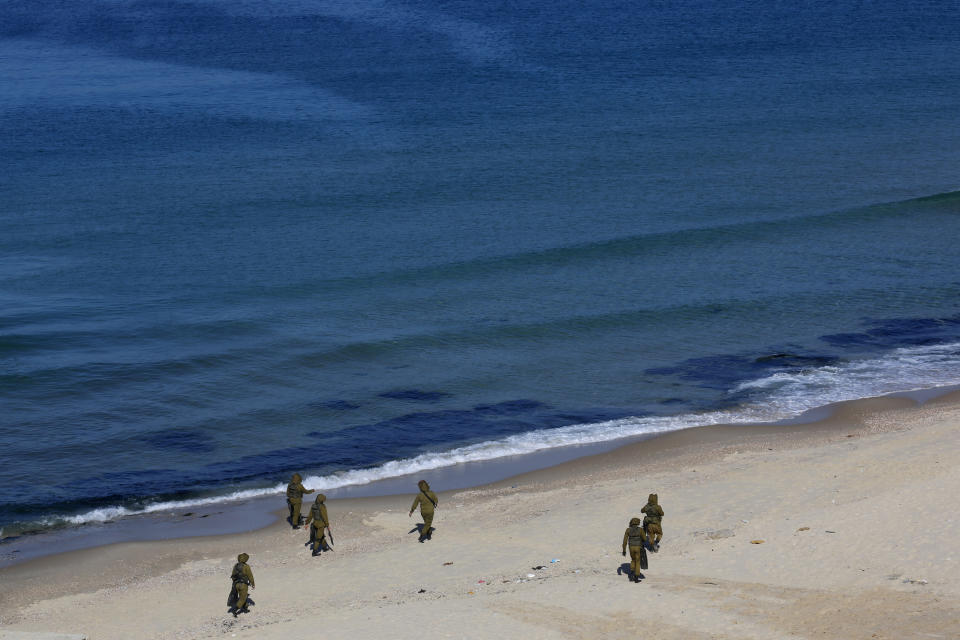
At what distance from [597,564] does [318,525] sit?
5.81 m

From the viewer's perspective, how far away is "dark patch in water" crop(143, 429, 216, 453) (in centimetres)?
2900

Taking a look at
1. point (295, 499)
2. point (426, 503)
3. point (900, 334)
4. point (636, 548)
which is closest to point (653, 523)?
point (636, 548)

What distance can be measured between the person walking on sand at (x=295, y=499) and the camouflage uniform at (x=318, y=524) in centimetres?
108

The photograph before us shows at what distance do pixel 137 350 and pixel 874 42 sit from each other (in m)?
60.9

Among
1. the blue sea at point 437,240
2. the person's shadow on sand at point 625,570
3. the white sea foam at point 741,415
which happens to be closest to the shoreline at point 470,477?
the white sea foam at point 741,415

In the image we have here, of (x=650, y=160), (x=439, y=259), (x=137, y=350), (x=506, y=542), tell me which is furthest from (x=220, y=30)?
(x=506, y=542)

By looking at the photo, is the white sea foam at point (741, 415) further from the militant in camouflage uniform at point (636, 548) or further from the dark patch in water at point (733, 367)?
the militant in camouflage uniform at point (636, 548)

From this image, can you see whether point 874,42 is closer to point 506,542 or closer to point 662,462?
point 662,462

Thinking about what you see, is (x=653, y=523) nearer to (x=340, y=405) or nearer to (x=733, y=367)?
(x=340, y=405)

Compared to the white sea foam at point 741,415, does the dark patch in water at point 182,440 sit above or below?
above

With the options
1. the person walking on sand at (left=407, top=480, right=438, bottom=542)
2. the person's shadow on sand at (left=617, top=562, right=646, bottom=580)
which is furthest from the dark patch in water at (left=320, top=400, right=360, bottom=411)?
the person's shadow on sand at (left=617, top=562, right=646, bottom=580)

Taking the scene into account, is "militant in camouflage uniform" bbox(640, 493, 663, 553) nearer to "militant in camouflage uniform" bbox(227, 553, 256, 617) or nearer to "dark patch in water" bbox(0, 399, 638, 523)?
"militant in camouflage uniform" bbox(227, 553, 256, 617)

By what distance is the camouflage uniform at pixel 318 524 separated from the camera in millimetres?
22411

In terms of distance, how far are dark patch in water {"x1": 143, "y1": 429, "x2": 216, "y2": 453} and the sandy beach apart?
5258mm
